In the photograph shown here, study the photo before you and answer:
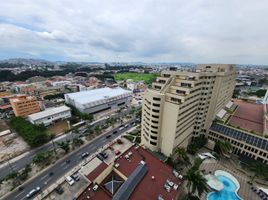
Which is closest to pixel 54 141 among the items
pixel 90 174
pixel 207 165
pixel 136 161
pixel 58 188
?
pixel 58 188

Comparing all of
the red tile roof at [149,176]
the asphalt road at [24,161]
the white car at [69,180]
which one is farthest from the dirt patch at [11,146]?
the red tile roof at [149,176]

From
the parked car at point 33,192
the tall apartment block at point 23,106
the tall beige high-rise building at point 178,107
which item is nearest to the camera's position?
the parked car at point 33,192

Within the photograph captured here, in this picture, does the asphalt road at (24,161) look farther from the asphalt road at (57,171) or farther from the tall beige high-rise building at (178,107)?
the tall beige high-rise building at (178,107)

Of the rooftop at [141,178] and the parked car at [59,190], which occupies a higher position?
the rooftop at [141,178]

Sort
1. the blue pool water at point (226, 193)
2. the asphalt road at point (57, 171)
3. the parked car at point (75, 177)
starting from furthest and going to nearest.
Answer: the parked car at point (75, 177) < the asphalt road at point (57, 171) < the blue pool water at point (226, 193)

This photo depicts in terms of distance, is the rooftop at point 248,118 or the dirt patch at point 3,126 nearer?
the rooftop at point 248,118

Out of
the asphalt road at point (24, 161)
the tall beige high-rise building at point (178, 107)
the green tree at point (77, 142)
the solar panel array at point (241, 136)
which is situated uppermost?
the tall beige high-rise building at point (178, 107)

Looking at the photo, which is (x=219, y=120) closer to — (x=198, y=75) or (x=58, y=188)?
(x=198, y=75)

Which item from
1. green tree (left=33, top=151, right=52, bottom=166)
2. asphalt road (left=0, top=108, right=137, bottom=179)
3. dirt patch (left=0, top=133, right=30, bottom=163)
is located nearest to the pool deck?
green tree (left=33, top=151, right=52, bottom=166)
